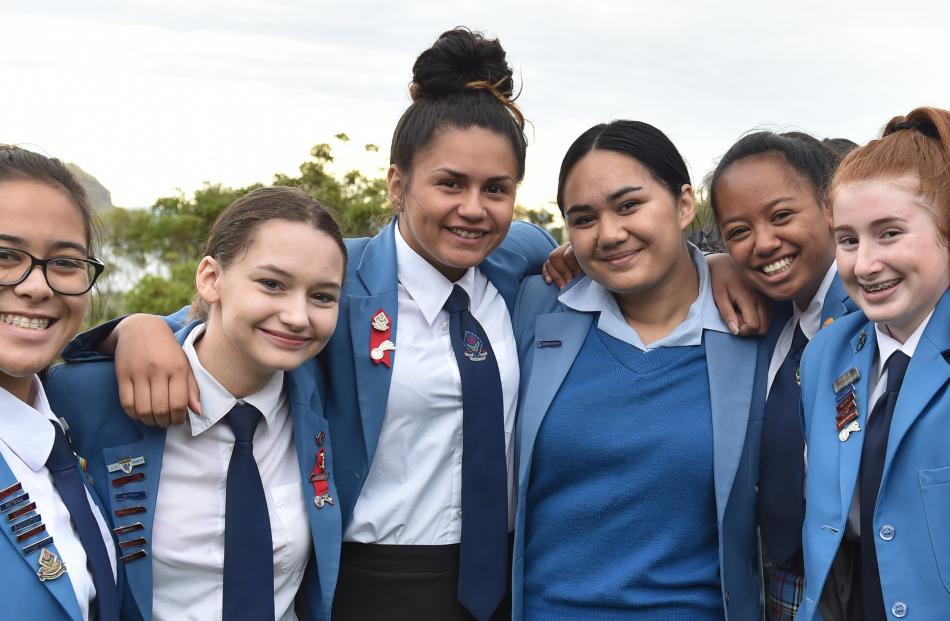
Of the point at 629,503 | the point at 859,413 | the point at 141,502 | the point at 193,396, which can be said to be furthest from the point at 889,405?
the point at 141,502

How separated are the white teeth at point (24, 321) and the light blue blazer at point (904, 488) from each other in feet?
6.32

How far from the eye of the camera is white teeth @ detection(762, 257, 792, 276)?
2.83 metres

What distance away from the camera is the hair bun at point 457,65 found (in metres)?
2.97

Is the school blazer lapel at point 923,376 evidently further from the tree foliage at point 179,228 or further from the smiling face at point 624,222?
the tree foliage at point 179,228

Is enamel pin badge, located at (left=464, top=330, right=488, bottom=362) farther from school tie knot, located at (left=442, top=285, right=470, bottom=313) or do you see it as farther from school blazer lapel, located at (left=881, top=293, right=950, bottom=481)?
school blazer lapel, located at (left=881, top=293, right=950, bottom=481)

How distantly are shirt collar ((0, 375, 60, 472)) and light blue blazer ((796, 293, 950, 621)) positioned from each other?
1.87 metres

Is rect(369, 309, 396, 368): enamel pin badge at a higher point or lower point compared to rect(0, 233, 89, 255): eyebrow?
lower

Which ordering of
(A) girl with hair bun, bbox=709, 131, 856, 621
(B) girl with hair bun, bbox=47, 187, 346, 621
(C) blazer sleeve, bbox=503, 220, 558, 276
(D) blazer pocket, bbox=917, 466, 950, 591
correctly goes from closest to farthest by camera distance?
1. (D) blazer pocket, bbox=917, 466, 950, 591
2. (B) girl with hair bun, bbox=47, 187, 346, 621
3. (A) girl with hair bun, bbox=709, 131, 856, 621
4. (C) blazer sleeve, bbox=503, 220, 558, 276

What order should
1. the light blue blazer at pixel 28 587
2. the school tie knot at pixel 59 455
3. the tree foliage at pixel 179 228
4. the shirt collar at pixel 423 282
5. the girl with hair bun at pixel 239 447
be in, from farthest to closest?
the tree foliage at pixel 179 228, the shirt collar at pixel 423 282, the girl with hair bun at pixel 239 447, the school tie knot at pixel 59 455, the light blue blazer at pixel 28 587

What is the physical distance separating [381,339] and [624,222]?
810 millimetres

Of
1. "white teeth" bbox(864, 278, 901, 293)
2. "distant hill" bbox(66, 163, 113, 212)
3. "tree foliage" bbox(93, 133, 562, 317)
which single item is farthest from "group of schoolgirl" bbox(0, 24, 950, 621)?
"tree foliage" bbox(93, 133, 562, 317)

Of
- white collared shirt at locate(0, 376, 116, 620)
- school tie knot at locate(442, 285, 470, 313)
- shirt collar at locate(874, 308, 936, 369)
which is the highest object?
school tie knot at locate(442, 285, 470, 313)

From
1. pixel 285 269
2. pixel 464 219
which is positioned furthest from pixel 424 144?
pixel 285 269

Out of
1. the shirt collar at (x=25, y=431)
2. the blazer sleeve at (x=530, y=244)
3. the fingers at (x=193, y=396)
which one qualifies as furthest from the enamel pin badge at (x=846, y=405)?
the shirt collar at (x=25, y=431)
